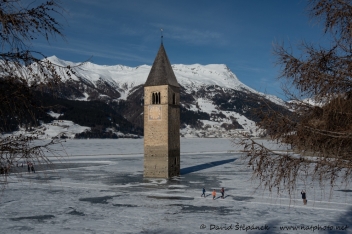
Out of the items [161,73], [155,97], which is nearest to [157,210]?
[155,97]

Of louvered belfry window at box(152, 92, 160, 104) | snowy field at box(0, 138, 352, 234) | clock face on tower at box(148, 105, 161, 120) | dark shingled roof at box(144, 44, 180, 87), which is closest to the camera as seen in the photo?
snowy field at box(0, 138, 352, 234)

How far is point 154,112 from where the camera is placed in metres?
35.0

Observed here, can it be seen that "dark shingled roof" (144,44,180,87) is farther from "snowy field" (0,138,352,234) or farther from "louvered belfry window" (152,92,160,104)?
"snowy field" (0,138,352,234)

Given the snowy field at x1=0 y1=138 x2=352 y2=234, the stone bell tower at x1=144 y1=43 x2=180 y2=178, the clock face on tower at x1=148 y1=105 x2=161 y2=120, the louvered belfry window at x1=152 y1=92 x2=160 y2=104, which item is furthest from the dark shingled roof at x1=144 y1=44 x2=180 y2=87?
the snowy field at x1=0 y1=138 x2=352 y2=234

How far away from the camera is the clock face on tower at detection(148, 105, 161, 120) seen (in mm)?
34781

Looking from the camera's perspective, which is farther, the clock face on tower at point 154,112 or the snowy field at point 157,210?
the clock face on tower at point 154,112

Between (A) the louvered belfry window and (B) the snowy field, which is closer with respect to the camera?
(B) the snowy field

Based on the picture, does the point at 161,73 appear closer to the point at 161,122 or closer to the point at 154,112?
the point at 154,112

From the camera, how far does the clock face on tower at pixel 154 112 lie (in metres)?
34.8

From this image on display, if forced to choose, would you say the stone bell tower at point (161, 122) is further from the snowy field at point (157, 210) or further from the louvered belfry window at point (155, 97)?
the snowy field at point (157, 210)

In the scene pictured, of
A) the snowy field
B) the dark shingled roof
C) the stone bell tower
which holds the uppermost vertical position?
the dark shingled roof

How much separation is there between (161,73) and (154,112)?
4370mm

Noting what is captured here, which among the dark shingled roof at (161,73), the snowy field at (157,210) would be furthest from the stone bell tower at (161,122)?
the snowy field at (157,210)

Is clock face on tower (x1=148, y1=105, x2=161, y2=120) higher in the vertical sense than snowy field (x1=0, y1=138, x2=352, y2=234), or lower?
higher
